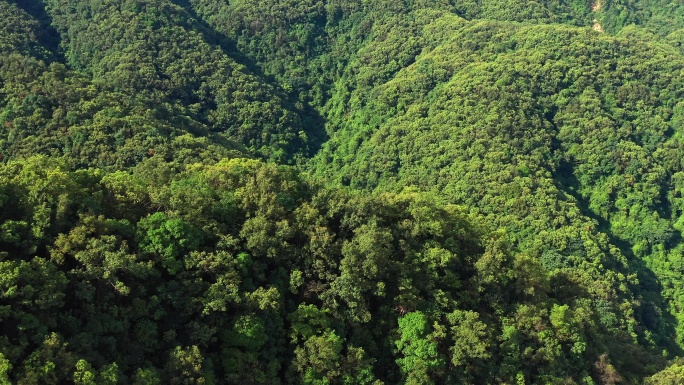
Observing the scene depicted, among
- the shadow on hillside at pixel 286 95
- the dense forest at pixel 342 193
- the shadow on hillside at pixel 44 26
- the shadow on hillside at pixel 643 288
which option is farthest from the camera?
the shadow on hillside at pixel 286 95

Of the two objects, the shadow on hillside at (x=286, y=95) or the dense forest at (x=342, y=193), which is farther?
the shadow on hillside at (x=286, y=95)

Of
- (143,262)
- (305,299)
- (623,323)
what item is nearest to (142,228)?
(143,262)

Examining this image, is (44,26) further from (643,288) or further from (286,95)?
(643,288)

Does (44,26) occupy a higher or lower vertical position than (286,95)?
higher

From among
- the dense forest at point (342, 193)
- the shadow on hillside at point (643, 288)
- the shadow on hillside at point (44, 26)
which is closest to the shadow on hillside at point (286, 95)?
the dense forest at point (342, 193)

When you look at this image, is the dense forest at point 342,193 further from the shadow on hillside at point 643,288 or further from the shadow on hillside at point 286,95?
the shadow on hillside at point 286,95

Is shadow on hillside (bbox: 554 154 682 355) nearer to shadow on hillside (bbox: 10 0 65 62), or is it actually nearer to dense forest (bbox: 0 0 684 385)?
dense forest (bbox: 0 0 684 385)

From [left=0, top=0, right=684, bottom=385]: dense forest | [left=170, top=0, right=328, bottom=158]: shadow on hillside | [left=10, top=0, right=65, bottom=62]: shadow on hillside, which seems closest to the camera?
[left=0, top=0, right=684, bottom=385]: dense forest

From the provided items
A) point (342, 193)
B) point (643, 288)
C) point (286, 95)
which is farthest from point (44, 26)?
point (643, 288)

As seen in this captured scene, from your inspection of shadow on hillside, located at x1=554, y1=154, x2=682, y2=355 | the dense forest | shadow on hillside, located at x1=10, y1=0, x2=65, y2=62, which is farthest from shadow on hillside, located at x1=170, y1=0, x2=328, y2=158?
shadow on hillside, located at x1=554, y1=154, x2=682, y2=355
